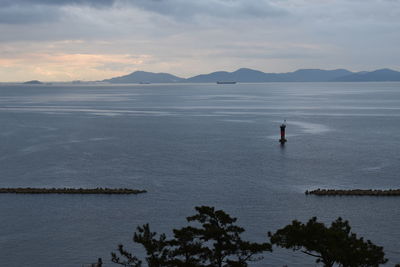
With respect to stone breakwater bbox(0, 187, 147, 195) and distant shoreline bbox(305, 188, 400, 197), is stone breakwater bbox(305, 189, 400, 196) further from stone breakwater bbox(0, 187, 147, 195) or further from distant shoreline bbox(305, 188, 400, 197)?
stone breakwater bbox(0, 187, 147, 195)

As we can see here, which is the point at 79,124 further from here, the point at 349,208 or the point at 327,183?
the point at 349,208

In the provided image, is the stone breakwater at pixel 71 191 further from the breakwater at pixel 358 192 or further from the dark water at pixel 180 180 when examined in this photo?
the breakwater at pixel 358 192

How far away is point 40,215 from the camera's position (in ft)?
114

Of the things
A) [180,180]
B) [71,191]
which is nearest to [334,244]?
[71,191]

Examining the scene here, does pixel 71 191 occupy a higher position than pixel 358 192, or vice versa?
pixel 358 192

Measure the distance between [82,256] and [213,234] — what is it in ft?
43.5

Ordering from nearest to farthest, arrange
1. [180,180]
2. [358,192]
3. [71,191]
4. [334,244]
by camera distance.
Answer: [334,244] → [358,192] → [71,191] → [180,180]

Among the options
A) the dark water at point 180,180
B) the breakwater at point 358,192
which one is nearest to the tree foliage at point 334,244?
the dark water at point 180,180

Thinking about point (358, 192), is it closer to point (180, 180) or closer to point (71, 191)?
point (180, 180)

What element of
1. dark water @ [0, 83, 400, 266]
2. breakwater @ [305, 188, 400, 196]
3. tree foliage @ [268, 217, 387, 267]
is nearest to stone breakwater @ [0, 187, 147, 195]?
dark water @ [0, 83, 400, 266]

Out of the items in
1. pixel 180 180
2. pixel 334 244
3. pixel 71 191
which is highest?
pixel 334 244

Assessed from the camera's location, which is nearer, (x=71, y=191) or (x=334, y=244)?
(x=334, y=244)

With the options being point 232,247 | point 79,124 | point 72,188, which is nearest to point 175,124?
point 79,124

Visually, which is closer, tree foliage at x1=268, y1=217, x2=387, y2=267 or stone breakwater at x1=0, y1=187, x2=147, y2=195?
tree foliage at x1=268, y1=217, x2=387, y2=267
